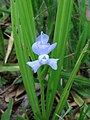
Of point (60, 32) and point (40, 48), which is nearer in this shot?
point (40, 48)

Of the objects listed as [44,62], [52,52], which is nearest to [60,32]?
[52,52]

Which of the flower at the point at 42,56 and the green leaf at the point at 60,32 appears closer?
the flower at the point at 42,56

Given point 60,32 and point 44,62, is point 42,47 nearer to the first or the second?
point 44,62

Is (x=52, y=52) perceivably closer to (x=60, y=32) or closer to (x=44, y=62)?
(x=60, y=32)

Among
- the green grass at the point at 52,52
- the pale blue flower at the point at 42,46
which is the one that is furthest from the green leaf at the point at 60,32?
the pale blue flower at the point at 42,46

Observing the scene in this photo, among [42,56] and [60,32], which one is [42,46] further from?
[60,32]

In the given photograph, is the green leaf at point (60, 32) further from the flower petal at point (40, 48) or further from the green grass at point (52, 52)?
the flower petal at point (40, 48)

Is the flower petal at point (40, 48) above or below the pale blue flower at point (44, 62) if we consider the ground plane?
above

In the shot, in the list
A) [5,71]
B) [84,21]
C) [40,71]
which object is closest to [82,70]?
Answer: [84,21]

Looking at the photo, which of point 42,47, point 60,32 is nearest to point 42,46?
point 42,47

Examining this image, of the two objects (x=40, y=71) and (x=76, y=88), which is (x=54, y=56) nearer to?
(x=40, y=71)

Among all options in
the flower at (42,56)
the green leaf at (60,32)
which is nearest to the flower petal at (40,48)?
the flower at (42,56)

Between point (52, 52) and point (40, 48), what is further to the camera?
point (52, 52)
